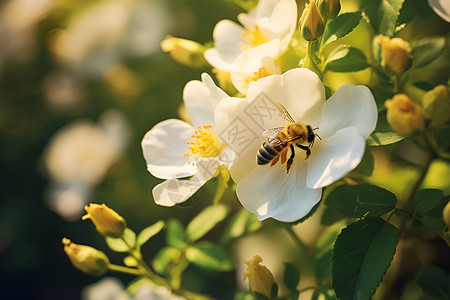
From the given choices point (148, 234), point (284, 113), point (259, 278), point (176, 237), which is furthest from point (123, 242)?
point (284, 113)

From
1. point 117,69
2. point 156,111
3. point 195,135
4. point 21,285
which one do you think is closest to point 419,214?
point 195,135

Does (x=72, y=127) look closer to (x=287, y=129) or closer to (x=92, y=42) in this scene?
(x=92, y=42)

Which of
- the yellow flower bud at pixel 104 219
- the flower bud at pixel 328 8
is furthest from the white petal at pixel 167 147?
the flower bud at pixel 328 8

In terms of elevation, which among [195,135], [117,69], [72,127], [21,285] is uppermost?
[195,135]

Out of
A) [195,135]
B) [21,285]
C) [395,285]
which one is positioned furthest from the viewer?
[21,285]

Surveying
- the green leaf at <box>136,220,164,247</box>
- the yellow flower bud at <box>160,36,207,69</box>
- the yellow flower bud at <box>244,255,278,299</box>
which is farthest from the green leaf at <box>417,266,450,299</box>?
the yellow flower bud at <box>160,36,207,69</box>
